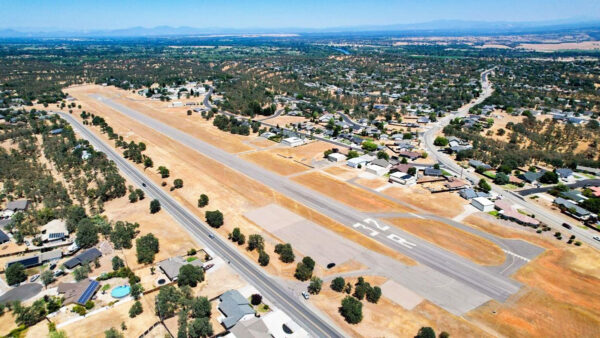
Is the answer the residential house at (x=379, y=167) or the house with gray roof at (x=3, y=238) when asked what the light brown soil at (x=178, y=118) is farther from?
the house with gray roof at (x=3, y=238)

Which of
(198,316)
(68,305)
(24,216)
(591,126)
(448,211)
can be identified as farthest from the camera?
(591,126)

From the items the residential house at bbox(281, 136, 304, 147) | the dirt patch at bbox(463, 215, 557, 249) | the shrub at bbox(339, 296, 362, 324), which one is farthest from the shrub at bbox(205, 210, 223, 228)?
the residential house at bbox(281, 136, 304, 147)

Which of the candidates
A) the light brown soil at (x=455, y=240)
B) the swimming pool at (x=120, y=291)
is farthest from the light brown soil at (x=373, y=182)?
the swimming pool at (x=120, y=291)

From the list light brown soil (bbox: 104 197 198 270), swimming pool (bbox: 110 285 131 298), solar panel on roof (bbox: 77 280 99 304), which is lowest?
light brown soil (bbox: 104 197 198 270)

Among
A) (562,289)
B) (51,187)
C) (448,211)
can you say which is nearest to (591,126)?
(448,211)

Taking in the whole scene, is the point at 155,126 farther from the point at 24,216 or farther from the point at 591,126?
the point at 591,126

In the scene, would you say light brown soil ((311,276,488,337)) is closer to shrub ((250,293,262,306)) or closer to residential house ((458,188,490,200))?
shrub ((250,293,262,306))

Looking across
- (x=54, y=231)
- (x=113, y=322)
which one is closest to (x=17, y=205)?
(x=54, y=231)
